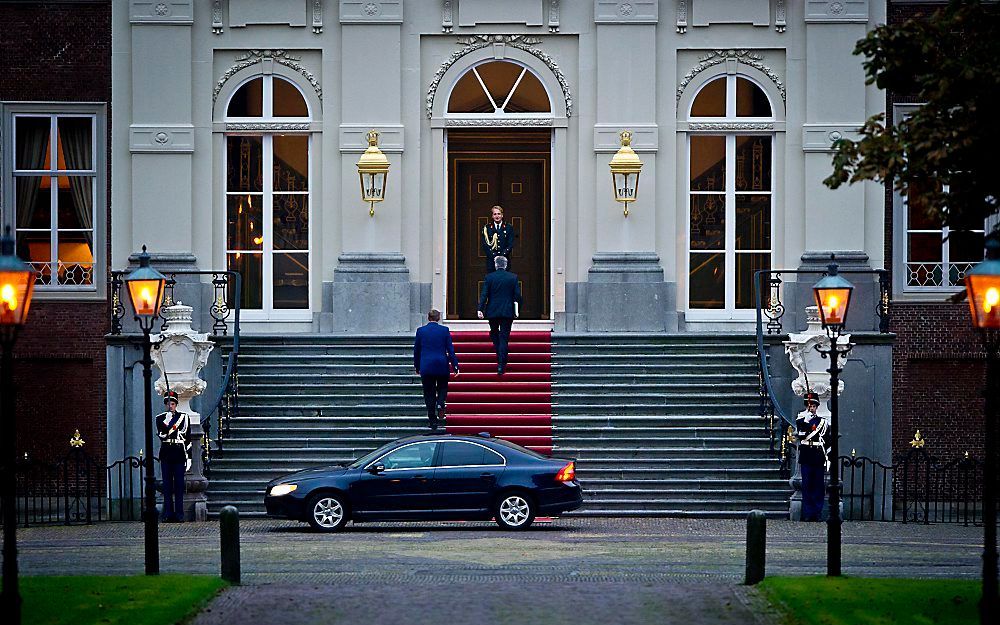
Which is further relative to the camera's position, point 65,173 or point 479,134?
point 479,134

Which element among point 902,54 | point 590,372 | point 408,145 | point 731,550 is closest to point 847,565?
point 731,550

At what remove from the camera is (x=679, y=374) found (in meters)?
28.7

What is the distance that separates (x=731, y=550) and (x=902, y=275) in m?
11.7

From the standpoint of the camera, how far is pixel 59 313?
1243 inches

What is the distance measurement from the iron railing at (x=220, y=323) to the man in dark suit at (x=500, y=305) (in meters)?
4.00

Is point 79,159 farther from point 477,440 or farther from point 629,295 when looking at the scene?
point 477,440

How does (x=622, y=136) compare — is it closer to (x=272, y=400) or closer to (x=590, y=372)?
(x=590, y=372)

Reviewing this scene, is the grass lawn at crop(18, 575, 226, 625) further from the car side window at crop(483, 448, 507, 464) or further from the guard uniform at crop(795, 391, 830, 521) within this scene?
the guard uniform at crop(795, 391, 830, 521)

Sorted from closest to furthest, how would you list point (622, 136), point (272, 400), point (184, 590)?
1. point (184, 590)
2. point (272, 400)
3. point (622, 136)

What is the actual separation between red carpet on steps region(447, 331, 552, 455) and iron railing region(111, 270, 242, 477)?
3.37 meters

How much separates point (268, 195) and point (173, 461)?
808cm

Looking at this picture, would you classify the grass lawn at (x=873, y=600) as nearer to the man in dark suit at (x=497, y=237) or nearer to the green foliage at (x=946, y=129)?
the green foliage at (x=946, y=129)

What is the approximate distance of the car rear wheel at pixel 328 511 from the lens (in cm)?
2334

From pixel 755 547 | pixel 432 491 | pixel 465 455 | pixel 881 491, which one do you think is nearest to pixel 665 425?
pixel 881 491
